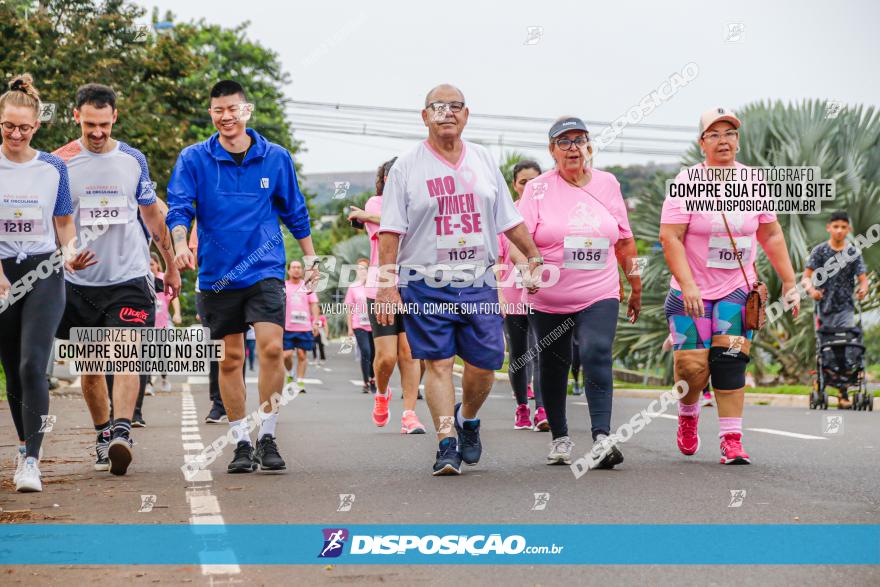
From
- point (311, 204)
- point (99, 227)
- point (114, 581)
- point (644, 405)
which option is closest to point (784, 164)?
point (644, 405)

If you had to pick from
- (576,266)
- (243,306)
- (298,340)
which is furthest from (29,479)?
(298,340)

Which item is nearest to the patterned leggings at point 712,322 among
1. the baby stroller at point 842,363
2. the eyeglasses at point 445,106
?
the eyeglasses at point 445,106

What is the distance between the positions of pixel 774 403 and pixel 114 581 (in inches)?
616

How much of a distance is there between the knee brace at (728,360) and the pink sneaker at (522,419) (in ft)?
10.6

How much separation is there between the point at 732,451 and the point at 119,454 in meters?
3.78

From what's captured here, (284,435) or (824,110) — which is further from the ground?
(824,110)

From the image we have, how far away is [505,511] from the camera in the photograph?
645 centimetres

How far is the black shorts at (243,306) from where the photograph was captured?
8.32 meters

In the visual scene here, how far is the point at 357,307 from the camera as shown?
19.2m

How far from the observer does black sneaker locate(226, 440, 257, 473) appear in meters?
8.32

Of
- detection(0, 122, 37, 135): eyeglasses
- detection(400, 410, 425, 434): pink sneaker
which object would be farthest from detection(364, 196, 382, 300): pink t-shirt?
detection(0, 122, 37, 135): eyeglasses

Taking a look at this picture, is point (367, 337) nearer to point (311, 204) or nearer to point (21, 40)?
point (21, 40)

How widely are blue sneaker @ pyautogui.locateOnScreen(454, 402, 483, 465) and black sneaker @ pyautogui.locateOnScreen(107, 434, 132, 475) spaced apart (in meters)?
2.02

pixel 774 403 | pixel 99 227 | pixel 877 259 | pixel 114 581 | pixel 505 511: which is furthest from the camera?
pixel 877 259
